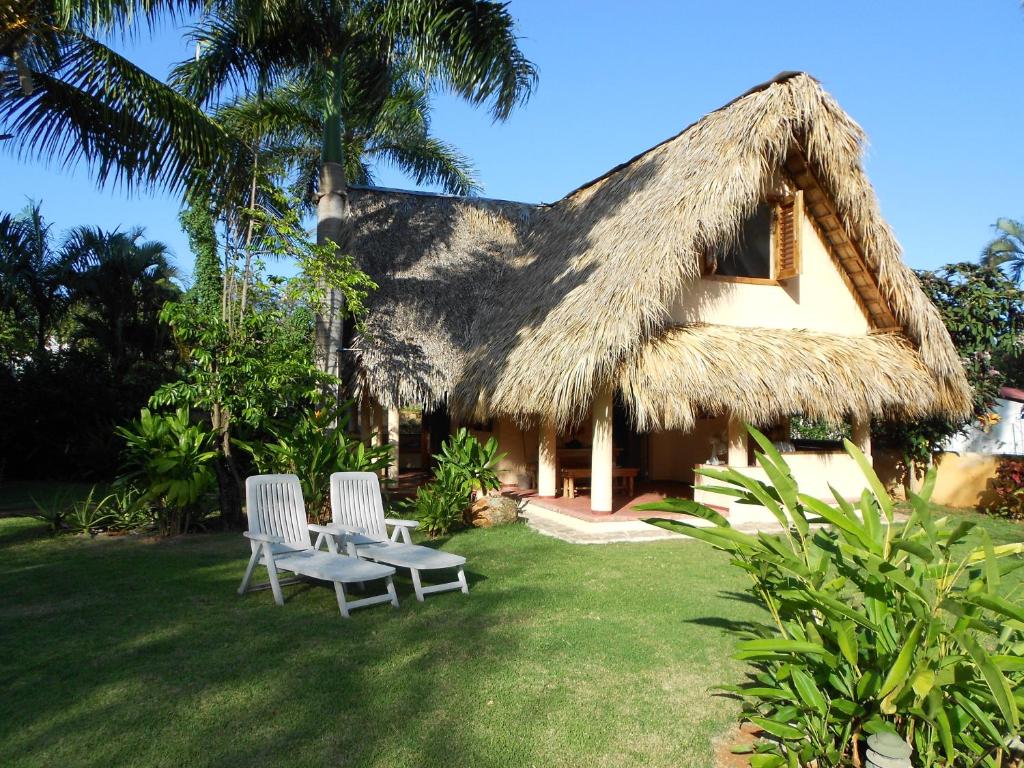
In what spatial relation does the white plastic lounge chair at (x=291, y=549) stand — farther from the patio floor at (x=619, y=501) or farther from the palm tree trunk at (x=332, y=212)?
the palm tree trunk at (x=332, y=212)

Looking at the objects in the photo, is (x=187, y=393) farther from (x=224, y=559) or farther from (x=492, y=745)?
(x=492, y=745)

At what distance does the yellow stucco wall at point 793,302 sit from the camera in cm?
962

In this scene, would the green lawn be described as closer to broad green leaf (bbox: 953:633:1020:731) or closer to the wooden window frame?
broad green leaf (bbox: 953:633:1020:731)

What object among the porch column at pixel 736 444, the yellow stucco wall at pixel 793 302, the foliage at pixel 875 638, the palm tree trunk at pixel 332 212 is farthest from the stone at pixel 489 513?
the foliage at pixel 875 638

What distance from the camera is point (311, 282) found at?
9.04 m

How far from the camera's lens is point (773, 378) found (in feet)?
28.5

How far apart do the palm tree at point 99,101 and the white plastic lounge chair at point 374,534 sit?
4.57 m

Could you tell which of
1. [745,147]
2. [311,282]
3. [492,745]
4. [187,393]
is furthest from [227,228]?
[492,745]

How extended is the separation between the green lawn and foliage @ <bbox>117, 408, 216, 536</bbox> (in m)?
1.21

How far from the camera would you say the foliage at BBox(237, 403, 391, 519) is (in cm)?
794

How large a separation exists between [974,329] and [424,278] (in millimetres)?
8707

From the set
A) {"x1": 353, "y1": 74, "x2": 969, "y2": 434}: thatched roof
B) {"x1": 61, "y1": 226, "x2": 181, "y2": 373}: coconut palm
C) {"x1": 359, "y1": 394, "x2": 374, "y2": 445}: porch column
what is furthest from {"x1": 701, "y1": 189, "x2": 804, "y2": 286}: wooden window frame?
A: {"x1": 61, "y1": 226, "x2": 181, "y2": 373}: coconut palm

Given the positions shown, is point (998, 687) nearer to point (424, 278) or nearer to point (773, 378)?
point (773, 378)

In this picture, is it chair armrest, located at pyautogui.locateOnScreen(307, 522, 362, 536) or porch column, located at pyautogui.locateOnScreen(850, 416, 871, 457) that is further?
porch column, located at pyautogui.locateOnScreen(850, 416, 871, 457)
